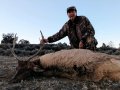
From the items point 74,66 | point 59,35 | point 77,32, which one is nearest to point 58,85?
point 74,66

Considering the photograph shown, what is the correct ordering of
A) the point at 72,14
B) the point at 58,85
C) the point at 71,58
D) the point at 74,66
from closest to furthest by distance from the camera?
1. the point at 58,85
2. the point at 74,66
3. the point at 71,58
4. the point at 72,14

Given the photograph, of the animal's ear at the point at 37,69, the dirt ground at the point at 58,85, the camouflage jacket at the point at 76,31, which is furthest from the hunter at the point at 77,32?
the dirt ground at the point at 58,85

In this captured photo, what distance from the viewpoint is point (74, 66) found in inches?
258

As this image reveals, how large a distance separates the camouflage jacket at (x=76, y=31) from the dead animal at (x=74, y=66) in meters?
1.04

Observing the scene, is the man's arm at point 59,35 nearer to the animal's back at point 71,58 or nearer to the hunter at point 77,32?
the hunter at point 77,32

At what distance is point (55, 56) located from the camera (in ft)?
23.2

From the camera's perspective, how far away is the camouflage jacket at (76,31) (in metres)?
7.90

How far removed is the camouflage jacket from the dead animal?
1041 mm

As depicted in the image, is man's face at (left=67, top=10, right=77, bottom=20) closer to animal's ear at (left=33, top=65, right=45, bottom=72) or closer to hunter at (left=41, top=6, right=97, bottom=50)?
hunter at (left=41, top=6, right=97, bottom=50)

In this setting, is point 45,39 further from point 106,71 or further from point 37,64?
point 106,71

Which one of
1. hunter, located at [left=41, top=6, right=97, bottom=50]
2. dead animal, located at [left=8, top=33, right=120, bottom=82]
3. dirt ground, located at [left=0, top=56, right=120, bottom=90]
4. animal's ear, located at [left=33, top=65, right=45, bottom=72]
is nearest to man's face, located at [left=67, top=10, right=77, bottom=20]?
hunter, located at [left=41, top=6, right=97, bottom=50]

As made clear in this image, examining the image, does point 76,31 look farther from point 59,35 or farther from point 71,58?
point 71,58

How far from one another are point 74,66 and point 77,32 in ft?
5.42

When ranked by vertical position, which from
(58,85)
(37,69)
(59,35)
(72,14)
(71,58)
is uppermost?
(72,14)
